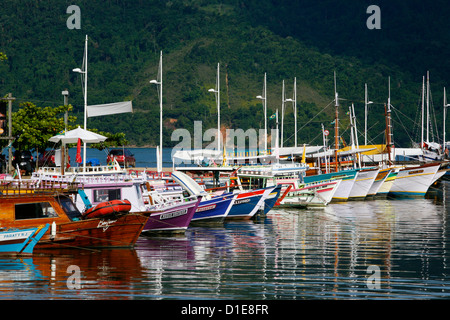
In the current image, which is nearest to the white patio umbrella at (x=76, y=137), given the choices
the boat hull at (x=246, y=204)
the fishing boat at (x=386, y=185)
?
the boat hull at (x=246, y=204)

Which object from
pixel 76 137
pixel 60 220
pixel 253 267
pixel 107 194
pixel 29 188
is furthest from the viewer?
pixel 76 137

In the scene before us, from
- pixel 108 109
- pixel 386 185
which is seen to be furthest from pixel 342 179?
pixel 108 109

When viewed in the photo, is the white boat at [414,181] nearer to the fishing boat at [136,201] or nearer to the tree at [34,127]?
the tree at [34,127]

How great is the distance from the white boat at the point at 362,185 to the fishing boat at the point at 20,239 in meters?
39.9

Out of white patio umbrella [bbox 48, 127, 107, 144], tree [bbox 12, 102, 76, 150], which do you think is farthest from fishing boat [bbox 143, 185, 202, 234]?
tree [bbox 12, 102, 76, 150]

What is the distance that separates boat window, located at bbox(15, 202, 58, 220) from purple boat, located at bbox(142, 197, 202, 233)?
6.49 meters

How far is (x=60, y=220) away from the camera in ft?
91.6

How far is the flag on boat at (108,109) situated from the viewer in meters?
44.5

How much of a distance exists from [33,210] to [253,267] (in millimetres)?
9736

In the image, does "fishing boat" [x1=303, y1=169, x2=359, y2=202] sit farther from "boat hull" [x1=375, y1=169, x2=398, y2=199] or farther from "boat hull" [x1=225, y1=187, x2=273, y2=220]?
"boat hull" [x1=225, y1=187, x2=273, y2=220]

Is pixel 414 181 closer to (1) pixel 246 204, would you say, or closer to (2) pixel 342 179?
(2) pixel 342 179
